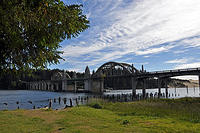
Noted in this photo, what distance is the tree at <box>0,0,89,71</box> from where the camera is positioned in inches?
291

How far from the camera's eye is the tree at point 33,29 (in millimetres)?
7383

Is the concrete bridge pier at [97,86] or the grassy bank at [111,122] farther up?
the grassy bank at [111,122]

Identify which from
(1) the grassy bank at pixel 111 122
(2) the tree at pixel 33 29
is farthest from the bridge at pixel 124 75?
(2) the tree at pixel 33 29

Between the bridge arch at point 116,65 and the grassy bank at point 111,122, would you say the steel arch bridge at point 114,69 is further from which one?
the grassy bank at point 111,122

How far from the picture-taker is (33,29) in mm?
8641

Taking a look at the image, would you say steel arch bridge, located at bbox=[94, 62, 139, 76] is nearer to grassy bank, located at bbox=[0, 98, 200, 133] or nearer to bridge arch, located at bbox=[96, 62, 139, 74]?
bridge arch, located at bbox=[96, 62, 139, 74]

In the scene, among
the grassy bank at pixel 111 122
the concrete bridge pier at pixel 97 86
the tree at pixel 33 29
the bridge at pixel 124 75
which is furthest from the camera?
the concrete bridge pier at pixel 97 86

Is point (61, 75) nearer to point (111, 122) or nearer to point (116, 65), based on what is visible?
point (116, 65)

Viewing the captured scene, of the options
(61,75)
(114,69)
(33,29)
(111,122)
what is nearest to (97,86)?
(114,69)

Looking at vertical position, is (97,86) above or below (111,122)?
below

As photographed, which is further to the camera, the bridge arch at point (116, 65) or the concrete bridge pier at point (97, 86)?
the concrete bridge pier at point (97, 86)

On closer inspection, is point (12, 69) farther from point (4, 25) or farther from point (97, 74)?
point (97, 74)

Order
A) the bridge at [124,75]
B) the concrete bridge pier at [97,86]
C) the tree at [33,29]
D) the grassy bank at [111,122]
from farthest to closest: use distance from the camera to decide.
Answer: the concrete bridge pier at [97,86], the bridge at [124,75], the grassy bank at [111,122], the tree at [33,29]

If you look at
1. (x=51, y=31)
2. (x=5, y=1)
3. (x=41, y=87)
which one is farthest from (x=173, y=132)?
(x=41, y=87)
